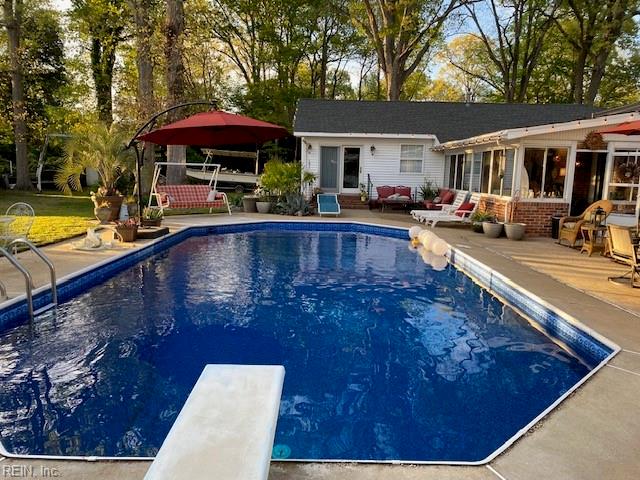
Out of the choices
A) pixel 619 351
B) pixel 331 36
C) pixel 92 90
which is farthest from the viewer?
pixel 331 36

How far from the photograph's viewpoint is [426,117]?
17.8m

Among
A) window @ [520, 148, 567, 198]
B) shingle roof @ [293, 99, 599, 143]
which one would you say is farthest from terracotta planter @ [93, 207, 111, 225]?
window @ [520, 148, 567, 198]

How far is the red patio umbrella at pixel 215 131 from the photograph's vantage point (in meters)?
9.86

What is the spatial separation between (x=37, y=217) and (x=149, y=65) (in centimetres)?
678

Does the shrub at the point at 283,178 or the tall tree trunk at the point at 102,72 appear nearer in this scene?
the shrub at the point at 283,178

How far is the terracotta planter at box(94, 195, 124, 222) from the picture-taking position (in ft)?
38.6

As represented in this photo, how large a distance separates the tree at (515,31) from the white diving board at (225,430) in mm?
27695

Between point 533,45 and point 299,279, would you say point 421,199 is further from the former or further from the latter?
point 533,45

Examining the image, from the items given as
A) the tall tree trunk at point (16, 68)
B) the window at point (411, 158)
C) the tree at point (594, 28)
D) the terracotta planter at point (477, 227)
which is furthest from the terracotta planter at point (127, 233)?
the tree at point (594, 28)

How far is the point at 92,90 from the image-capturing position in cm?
2206

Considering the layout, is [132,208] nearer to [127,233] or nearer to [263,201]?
[127,233]

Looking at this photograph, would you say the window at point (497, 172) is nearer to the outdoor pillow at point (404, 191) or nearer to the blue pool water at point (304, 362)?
the outdoor pillow at point (404, 191)

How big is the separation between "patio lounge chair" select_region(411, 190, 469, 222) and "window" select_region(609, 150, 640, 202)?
3803 mm

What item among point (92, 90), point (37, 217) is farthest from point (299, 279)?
point (92, 90)
